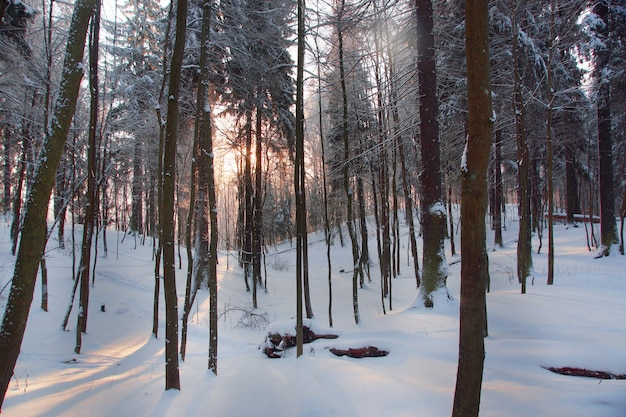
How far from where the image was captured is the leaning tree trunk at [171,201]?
410 cm

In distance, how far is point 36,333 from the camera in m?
7.71

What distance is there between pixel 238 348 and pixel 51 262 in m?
10.1

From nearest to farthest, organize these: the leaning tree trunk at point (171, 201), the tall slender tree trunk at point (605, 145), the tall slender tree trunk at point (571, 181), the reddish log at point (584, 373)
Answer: the reddish log at point (584, 373) < the leaning tree trunk at point (171, 201) < the tall slender tree trunk at point (605, 145) < the tall slender tree trunk at point (571, 181)

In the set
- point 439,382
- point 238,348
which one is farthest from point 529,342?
point 238,348

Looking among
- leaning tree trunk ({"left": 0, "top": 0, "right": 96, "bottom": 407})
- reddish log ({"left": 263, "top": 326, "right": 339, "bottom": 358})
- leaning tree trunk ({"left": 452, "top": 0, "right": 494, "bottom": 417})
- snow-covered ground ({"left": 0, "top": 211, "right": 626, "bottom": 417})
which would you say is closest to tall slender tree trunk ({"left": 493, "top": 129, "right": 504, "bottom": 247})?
snow-covered ground ({"left": 0, "top": 211, "right": 626, "bottom": 417})

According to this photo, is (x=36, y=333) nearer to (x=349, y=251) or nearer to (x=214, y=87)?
(x=214, y=87)

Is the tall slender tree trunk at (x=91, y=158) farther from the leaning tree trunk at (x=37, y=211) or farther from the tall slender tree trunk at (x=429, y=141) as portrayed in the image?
the tall slender tree trunk at (x=429, y=141)

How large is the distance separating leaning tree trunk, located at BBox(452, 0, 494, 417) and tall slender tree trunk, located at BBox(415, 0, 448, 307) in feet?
15.0

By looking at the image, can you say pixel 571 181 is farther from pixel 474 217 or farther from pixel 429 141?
pixel 474 217

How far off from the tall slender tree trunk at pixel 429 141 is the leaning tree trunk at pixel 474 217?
458cm

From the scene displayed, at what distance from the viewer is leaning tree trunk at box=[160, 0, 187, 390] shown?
4102 mm

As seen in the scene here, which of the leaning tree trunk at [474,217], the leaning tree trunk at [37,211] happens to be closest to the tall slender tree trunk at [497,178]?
the leaning tree trunk at [474,217]

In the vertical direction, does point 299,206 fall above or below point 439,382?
above

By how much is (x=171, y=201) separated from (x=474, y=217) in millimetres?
3431
